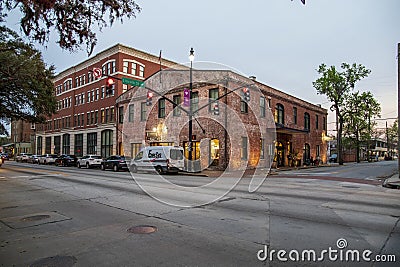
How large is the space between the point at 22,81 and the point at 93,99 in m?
22.0

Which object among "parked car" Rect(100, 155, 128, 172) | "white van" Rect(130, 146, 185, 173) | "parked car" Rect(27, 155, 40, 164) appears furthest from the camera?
"parked car" Rect(27, 155, 40, 164)

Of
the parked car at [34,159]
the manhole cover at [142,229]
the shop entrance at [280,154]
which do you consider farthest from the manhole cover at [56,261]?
the parked car at [34,159]

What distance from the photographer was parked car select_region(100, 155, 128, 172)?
83.1 feet

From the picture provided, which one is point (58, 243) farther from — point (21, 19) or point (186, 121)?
point (186, 121)

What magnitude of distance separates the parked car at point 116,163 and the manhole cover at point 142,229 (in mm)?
19775

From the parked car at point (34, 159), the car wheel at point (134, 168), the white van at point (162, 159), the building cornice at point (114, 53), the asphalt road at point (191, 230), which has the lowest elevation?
the parked car at point (34, 159)

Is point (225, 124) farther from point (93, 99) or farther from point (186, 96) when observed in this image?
point (93, 99)

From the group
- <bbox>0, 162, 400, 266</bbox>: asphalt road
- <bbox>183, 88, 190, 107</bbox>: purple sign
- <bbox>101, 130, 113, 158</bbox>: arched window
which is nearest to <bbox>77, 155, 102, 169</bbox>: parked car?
<bbox>101, 130, 113, 158</bbox>: arched window

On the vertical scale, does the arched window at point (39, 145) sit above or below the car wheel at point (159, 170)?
above

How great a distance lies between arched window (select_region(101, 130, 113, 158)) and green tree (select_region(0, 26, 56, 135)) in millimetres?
10952

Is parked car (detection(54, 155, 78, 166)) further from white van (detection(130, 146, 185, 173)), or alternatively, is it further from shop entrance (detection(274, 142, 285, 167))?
shop entrance (detection(274, 142, 285, 167))

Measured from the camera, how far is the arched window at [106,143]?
125 feet

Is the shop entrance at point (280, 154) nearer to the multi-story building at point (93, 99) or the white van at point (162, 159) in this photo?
the white van at point (162, 159)

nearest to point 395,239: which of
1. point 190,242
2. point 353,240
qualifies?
point 353,240
